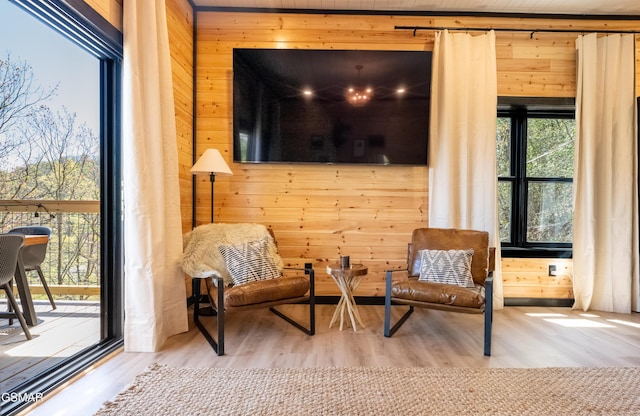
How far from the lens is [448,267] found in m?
2.72

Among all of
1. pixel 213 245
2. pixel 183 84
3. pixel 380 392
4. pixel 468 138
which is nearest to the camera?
pixel 380 392

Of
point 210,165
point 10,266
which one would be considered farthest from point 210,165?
point 10,266

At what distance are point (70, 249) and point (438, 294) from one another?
2.77 m

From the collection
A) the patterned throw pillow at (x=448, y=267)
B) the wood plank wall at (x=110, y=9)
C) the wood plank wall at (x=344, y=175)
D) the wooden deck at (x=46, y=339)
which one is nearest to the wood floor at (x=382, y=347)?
the wooden deck at (x=46, y=339)

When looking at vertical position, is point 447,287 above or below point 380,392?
above

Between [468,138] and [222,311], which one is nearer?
[222,311]

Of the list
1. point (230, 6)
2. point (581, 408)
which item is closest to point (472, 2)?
point (230, 6)

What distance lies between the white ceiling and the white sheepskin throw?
2241 millimetres

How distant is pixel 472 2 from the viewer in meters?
3.35

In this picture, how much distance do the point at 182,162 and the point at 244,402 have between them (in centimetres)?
225

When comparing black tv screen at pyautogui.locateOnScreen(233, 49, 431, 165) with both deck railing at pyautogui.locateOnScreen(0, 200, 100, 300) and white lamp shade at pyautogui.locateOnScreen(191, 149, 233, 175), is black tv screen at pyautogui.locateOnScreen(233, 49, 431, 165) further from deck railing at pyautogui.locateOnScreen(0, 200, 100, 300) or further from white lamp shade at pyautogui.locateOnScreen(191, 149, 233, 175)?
deck railing at pyautogui.locateOnScreen(0, 200, 100, 300)

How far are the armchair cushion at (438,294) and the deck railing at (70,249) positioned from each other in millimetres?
2197

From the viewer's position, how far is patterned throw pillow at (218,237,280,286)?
2.62 metres

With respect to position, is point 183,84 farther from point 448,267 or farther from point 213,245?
point 448,267
